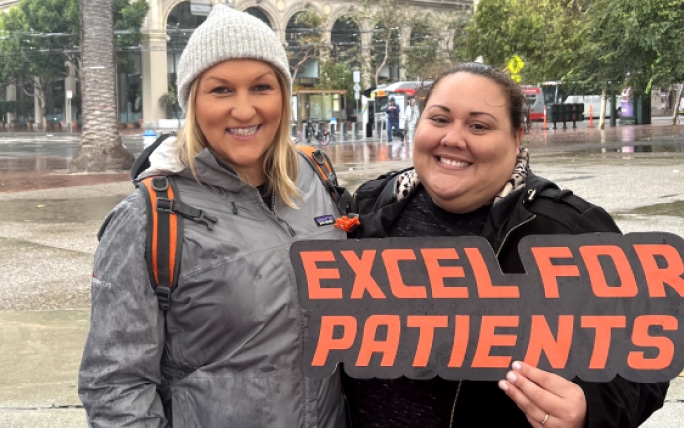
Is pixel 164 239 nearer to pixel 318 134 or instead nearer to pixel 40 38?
pixel 318 134

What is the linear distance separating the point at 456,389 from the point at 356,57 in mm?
54330

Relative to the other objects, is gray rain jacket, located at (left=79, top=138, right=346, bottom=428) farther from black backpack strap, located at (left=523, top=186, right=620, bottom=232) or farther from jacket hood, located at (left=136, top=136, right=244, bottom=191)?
black backpack strap, located at (left=523, top=186, right=620, bottom=232)

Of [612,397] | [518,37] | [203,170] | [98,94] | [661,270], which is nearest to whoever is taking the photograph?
[661,270]

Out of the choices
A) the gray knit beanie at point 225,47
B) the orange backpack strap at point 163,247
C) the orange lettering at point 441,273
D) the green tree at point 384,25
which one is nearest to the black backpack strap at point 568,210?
the orange lettering at point 441,273

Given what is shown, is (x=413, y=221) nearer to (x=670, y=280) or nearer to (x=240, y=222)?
(x=240, y=222)

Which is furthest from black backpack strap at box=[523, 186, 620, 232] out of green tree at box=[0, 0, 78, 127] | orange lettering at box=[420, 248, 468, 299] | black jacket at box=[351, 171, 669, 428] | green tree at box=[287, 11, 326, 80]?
green tree at box=[0, 0, 78, 127]

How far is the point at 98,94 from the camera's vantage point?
63.4ft

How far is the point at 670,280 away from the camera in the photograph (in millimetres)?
1794

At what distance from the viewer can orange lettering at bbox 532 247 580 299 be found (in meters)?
1.81

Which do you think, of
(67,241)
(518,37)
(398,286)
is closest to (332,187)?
(398,286)

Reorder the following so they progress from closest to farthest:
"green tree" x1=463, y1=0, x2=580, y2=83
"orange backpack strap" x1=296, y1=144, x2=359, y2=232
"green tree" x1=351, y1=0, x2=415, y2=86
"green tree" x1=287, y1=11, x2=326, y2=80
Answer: "orange backpack strap" x1=296, y1=144, x2=359, y2=232
"green tree" x1=463, y1=0, x2=580, y2=83
"green tree" x1=351, y1=0, x2=415, y2=86
"green tree" x1=287, y1=11, x2=326, y2=80

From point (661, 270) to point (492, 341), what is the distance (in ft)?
1.23

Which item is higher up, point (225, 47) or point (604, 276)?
point (225, 47)

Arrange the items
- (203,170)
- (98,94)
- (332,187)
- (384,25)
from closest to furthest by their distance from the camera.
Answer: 1. (203,170)
2. (332,187)
3. (98,94)
4. (384,25)
